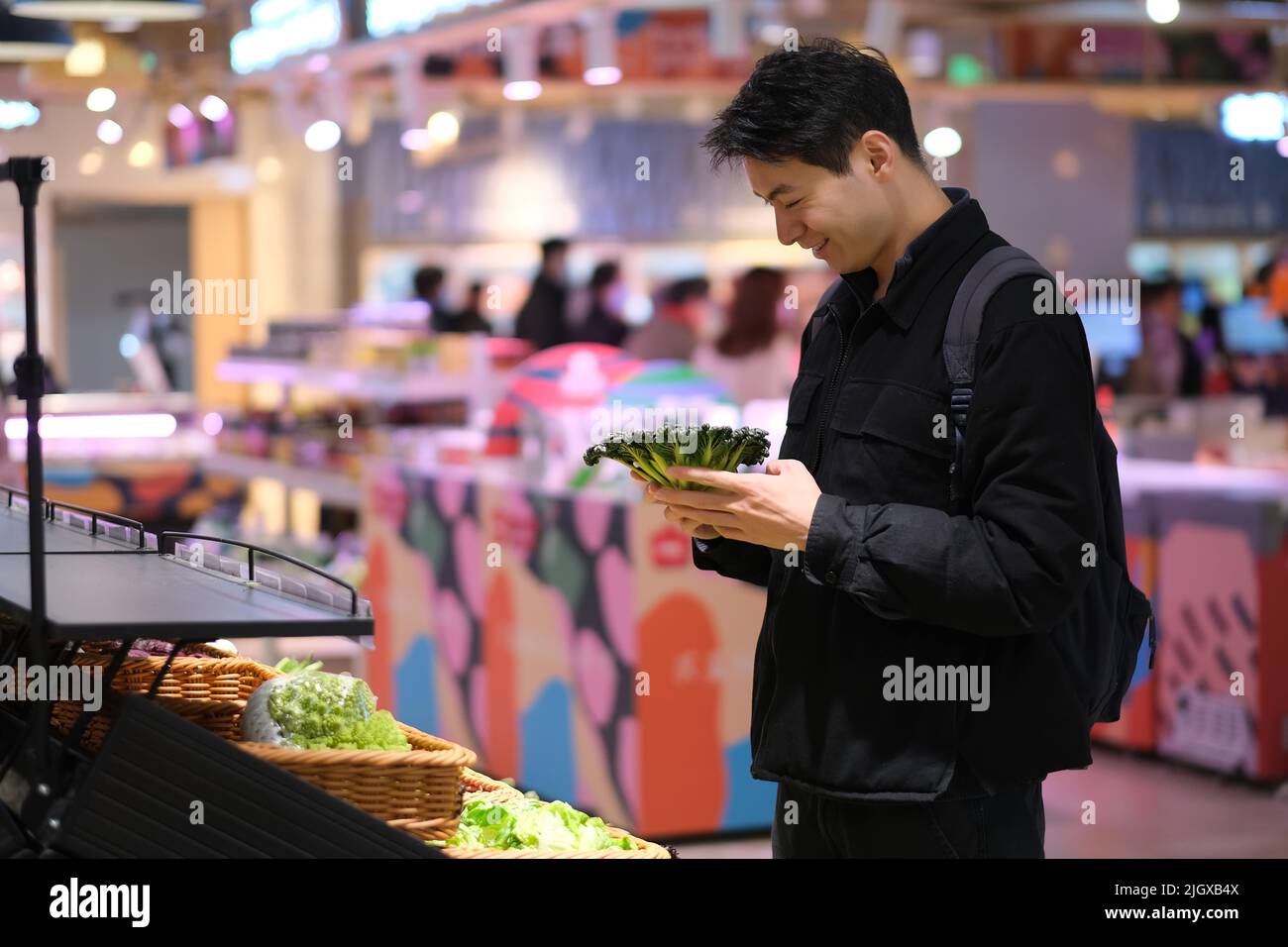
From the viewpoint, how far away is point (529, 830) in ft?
7.13

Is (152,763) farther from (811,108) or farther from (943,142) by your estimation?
(943,142)

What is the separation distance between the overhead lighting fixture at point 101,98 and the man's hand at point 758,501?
1061cm

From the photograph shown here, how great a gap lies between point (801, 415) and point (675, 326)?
7388mm

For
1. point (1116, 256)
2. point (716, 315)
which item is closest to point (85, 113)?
point (716, 315)

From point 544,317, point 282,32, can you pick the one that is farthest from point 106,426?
point 544,317

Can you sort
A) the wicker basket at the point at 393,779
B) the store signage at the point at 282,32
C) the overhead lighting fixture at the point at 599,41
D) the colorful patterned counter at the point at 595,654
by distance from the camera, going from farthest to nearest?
the store signage at the point at 282,32 → the overhead lighting fixture at the point at 599,41 → the colorful patterned counter at the point at 595,654 → the wicker basket at the point at 393,779

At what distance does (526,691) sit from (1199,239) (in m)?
12.0

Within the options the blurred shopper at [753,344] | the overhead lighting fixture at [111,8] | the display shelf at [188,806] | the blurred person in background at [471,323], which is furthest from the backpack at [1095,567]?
the blurred person in background at [471,323]

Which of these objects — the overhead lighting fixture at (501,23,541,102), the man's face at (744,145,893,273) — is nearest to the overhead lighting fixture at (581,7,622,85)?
the overhead lighting fixture at (501,23,541,102)

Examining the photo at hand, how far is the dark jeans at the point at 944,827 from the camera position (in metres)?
2.03

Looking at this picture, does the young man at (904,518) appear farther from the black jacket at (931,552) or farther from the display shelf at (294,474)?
the display shelf at (294,474)

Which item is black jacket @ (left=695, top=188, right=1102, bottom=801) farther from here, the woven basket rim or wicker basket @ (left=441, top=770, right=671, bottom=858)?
the woven basket rim
